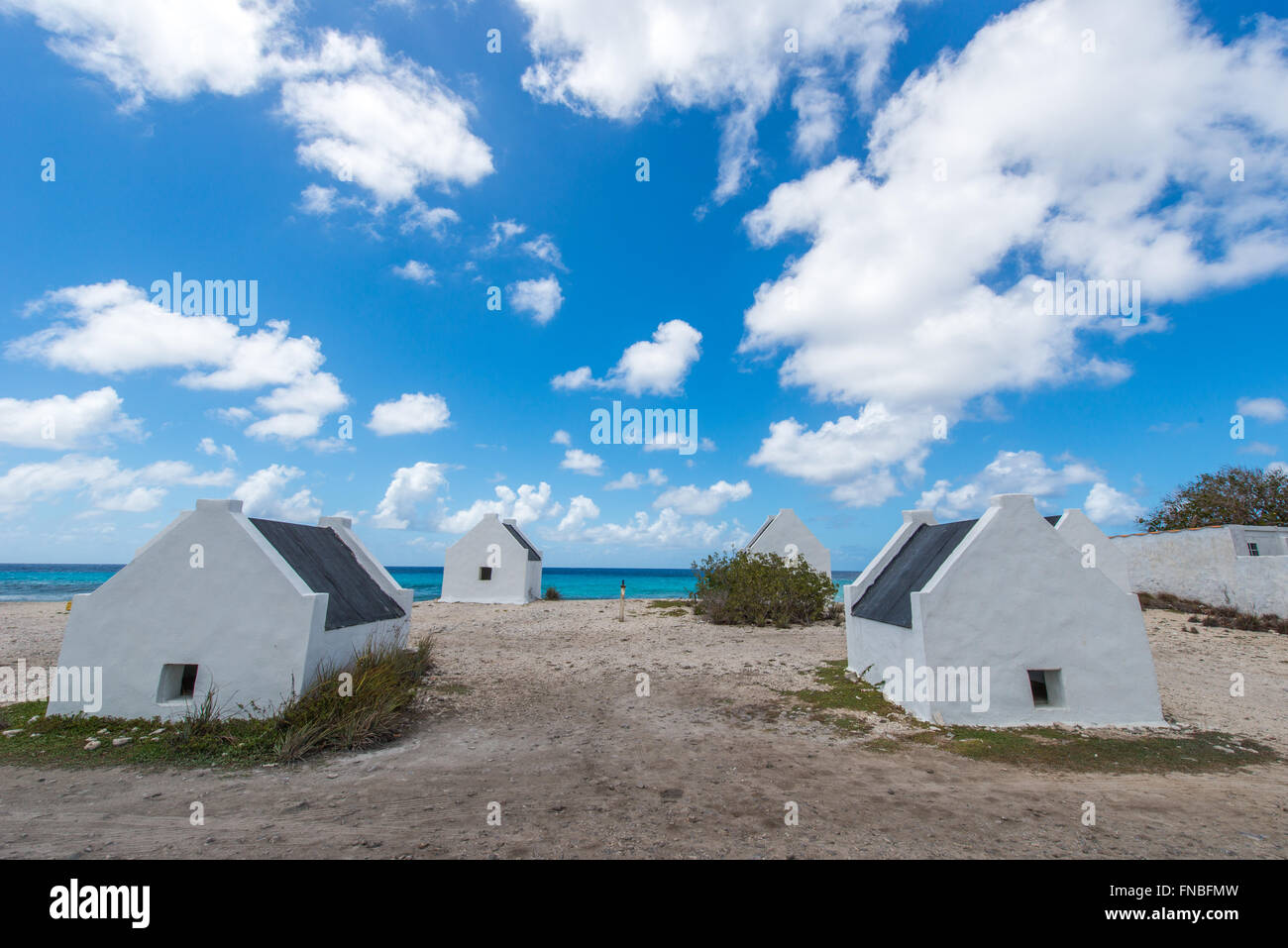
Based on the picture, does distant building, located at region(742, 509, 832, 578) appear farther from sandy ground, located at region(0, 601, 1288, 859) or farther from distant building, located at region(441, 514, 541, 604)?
sandy ground, located at region(0, 601, 1288, 859)

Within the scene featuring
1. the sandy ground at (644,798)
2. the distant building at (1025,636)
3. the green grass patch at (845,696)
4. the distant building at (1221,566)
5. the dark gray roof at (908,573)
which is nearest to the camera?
the sandy ground at (644,798)

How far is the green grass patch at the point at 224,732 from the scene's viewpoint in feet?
25.9

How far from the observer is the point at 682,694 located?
40.6 ft

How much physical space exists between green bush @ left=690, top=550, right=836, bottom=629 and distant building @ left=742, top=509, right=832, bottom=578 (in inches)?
213

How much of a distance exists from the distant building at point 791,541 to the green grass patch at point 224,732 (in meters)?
25.3

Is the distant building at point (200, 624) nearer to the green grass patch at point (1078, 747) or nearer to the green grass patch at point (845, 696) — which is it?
the green grass patch at point (1078, 747)

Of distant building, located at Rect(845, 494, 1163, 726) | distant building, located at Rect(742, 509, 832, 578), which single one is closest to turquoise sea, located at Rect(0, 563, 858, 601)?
distant building, located at Rect(742, 509, 832, 578)

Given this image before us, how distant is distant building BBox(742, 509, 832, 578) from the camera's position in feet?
106

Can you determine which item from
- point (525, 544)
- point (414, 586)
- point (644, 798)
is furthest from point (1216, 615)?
point (414, 586)

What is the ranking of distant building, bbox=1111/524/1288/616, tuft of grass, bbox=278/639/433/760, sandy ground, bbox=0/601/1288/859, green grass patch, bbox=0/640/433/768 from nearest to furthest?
sandy ground, bbox=0/601/1288/859
green grass patch, bbox=0/640/433/768
tuft of grass, bbox=278/639/433/760
distant building, bbox=1111/524/1288/616

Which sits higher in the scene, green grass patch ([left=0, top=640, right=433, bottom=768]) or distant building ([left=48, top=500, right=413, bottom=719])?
distant building ([left=48, top=500, right=413, bottom=719])

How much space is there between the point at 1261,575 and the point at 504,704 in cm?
3081

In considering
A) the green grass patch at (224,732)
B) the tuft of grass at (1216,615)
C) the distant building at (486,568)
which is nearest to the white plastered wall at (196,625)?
the green grass patch at (224,732)
